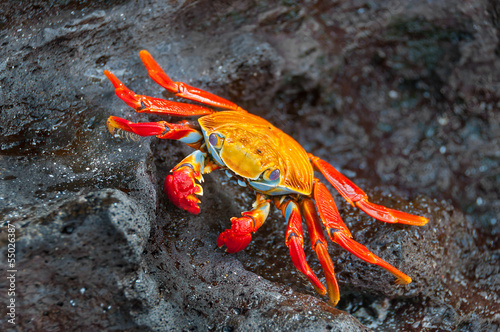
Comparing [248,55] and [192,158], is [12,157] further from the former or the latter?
[248,55]

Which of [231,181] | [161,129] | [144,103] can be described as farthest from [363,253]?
[144,103]

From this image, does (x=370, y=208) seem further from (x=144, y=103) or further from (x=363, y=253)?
(x=144, y=103)

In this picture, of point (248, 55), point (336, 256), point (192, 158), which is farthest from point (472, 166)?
point (192, 158)

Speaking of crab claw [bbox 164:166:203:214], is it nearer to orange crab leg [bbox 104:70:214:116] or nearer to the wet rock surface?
the wet rock surface

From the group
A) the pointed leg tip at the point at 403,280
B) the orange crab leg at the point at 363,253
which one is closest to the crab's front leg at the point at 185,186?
the orange crab leg at the point at 363,253

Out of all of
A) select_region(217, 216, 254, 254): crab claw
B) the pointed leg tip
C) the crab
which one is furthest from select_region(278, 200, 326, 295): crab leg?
the pointed leg tip
